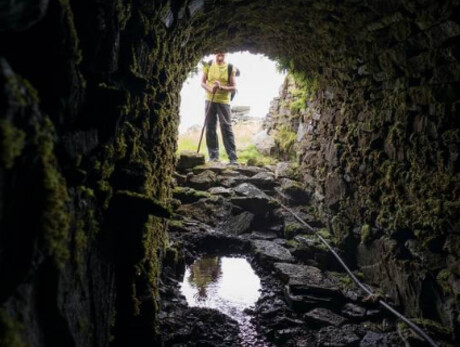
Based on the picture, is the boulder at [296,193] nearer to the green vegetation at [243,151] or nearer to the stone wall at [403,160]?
the stone wall at [403,160]

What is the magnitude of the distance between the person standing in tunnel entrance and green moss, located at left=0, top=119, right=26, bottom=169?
8842 mm

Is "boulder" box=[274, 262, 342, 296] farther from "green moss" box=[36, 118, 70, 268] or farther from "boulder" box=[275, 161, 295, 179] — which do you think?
"green moss" box=[36, 118, 70, 268]

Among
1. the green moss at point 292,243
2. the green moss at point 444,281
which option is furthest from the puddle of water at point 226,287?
the green moss at point 444,281

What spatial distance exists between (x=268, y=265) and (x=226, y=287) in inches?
38.3

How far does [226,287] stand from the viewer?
5.49m

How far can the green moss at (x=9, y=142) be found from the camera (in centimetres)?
109

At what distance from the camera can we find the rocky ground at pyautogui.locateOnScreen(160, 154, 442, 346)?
4258 millimetres

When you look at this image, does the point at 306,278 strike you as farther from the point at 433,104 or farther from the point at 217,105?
the point at 217,105

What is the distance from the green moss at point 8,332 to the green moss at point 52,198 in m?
0.29

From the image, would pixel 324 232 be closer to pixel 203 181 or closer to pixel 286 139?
pixel 203 181

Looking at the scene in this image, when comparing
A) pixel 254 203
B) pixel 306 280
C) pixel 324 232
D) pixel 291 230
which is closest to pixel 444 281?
pixel 306 280

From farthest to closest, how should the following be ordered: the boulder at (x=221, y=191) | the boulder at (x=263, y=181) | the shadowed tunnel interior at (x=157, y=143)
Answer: the boulder at (x=263, y=181), the boulder at (x=221, y=191), the shadowed tunnel interior at (x=157, y=143)

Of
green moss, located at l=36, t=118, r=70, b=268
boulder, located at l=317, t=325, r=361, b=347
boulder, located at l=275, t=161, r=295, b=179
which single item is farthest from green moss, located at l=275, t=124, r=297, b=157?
green moss, located at l=36, t=118, r=70, b=268

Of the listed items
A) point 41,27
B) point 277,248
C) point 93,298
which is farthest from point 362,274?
point 41,27
